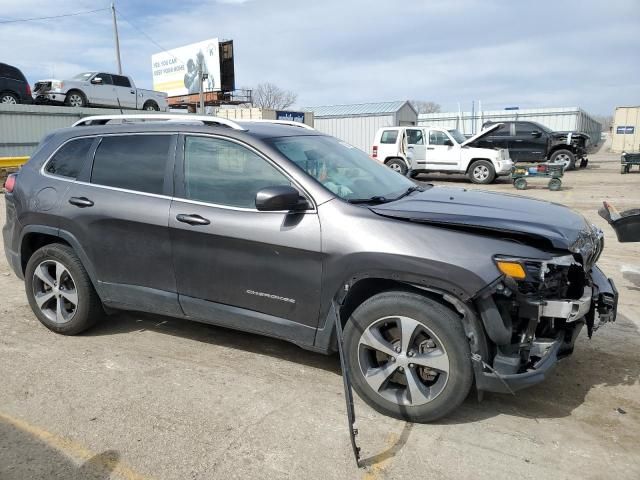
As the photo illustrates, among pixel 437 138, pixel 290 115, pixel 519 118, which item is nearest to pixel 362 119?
pixel 290 115

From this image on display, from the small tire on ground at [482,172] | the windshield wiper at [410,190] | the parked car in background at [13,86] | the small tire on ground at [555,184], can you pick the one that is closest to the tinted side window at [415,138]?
the small tire on ground at [482,172]

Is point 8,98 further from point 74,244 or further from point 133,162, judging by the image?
point 133,162

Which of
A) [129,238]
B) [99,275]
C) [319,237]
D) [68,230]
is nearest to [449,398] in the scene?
[319,237]

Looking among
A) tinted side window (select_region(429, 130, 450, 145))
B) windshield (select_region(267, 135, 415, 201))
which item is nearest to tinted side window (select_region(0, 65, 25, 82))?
tinted side window (select_region(429, 130, 450, 145))

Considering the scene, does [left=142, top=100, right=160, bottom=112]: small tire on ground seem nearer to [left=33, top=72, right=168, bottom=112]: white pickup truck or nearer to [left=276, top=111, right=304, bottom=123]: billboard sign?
[left=33, top=72, right=168, bottom=112]: white pickup truck

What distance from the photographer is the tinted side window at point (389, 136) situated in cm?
1850

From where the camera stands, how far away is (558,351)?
302 cm

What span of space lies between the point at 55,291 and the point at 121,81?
68.4 ft

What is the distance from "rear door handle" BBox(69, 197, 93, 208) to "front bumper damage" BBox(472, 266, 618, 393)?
2997mm

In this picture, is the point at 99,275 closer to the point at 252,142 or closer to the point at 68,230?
the point at 68,230

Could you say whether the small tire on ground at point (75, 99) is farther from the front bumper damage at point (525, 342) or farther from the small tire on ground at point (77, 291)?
the front bumper damage at point (525, 342)

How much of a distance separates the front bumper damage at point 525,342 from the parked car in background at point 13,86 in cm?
2028

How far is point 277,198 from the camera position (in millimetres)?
3111

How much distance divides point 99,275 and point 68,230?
45 centimetres
